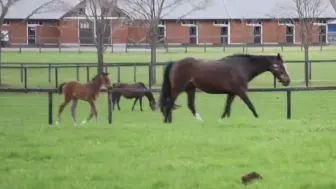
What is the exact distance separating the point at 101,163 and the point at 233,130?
362 centimetres

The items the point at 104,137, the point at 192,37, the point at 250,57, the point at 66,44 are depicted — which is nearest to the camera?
the point at 104,137

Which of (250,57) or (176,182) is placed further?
(250,57)

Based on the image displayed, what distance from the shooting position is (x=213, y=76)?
15.8 meters

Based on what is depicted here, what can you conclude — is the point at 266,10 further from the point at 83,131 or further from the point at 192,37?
the point at 83,131

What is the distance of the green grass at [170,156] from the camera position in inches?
290

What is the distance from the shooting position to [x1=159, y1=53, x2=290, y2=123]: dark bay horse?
51.4 feet

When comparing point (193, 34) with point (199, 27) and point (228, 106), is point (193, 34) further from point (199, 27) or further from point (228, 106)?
point (228, 106)

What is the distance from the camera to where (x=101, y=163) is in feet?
27.5

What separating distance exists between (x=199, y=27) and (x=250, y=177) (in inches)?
2590

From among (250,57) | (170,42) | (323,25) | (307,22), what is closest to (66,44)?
(170,42)

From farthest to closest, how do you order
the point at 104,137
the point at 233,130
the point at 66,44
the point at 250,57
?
the point at 66,44 < the point at 250,57 < the point at 233,130 < the point at 104,137

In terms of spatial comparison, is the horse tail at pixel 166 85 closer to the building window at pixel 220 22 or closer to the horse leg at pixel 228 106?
the horse leg at pixel 228 106

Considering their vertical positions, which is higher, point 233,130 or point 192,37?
point 192,37

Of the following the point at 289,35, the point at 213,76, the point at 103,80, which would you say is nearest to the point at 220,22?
the point at 289,35
